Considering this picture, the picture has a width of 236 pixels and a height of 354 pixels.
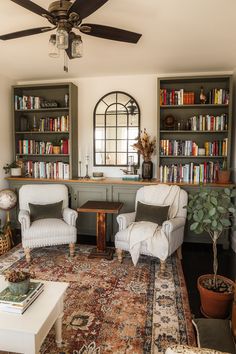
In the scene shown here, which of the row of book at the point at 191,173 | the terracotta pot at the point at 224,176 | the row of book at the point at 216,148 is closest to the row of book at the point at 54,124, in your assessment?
the row of book at the point at 191,173

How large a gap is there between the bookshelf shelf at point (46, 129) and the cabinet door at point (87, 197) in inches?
11.6

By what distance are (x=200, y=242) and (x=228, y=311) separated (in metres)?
1.68

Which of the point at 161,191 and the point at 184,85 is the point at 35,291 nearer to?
the point at 161,191

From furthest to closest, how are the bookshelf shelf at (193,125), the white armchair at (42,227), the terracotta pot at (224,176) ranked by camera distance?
the bookshelf shelf at (193,125)
the terracotta pot at (224,176)
the white armchair at (42,227)

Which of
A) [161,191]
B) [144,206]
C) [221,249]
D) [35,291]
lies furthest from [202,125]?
[35,291]

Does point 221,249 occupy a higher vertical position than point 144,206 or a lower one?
lower

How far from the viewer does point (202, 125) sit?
3799 millimetres

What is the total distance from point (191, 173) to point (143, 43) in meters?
1.89

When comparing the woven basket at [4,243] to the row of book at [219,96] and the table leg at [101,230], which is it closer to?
the table leg at [101,230]

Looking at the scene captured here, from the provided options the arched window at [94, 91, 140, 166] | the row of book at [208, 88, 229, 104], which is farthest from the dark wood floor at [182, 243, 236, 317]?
the row of book at [208, 88, 229, 104]

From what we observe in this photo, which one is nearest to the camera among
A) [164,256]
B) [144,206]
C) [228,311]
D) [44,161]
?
[228,311]

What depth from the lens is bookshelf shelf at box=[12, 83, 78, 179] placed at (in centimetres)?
412

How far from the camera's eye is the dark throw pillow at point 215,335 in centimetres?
166

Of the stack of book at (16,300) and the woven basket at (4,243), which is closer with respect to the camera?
the stack of book at (16,300)
